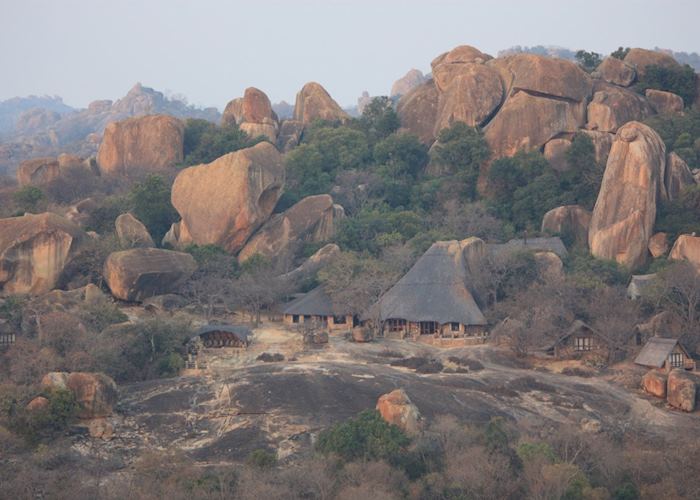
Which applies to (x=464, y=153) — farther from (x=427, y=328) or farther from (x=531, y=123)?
(x=427, y=328)

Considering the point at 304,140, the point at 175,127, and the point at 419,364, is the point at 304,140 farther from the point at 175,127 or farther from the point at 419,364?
the point at 419,364

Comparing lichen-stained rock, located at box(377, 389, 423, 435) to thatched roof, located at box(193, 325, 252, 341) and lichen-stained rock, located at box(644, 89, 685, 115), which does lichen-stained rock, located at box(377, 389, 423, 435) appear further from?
lichen-stained rock, located at box(644, 89, 685, 115)

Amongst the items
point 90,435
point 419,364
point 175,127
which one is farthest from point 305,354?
point 175,127

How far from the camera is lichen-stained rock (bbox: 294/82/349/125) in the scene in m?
59.6

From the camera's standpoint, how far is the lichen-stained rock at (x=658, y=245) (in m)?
37.7

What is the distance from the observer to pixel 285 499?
1803cm

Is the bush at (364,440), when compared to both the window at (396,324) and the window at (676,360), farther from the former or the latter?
the window at (396,324)

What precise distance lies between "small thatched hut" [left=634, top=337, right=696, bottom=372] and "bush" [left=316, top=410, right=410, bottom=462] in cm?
1048

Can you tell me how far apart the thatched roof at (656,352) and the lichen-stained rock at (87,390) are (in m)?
15.4

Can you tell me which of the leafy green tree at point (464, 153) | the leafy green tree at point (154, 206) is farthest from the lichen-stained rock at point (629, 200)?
the leafy green tree at point (154, 206)

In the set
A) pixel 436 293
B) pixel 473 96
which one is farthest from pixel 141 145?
pixel 436 293

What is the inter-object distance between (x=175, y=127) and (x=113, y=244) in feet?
52.3

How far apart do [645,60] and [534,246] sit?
20.1 metres

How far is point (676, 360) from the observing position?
28.9 meters
